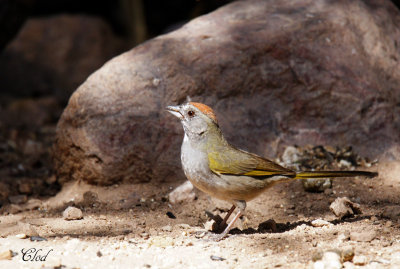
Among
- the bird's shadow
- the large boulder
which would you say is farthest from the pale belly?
the large boulder

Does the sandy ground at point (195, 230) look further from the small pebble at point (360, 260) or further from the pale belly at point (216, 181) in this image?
the pale belly at point (216, 181)

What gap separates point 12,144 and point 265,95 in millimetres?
3618

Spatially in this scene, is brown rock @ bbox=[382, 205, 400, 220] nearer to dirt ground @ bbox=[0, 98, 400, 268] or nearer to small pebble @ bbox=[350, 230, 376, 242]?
dirt ground @ bbox=[0, 98, 400, 268]

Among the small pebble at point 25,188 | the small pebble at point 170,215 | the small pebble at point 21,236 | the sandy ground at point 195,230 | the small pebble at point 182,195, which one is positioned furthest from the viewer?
the small pebble at point 25,188

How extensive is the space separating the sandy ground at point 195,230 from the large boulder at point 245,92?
1.16ft

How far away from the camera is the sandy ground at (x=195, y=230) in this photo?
3.58 meters

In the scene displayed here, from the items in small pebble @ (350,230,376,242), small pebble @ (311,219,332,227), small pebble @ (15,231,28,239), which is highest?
small pebble @ (15,231,28,239)

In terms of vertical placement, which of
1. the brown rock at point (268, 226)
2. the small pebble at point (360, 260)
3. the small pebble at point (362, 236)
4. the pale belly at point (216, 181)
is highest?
the pale belly at point (216, 181)

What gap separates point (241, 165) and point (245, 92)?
1397 millimetres

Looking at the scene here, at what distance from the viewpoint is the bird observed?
4.23m

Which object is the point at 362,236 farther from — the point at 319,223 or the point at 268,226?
the point at 268,226

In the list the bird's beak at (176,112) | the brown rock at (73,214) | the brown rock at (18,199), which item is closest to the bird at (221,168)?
the bird's beak at (176,112)

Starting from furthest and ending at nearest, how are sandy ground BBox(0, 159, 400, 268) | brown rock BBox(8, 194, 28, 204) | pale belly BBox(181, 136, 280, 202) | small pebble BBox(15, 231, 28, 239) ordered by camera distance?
brown rock BBox(8, 194, 28, 204) → pale belly BBox(181, 136, 280, 202) → small pebble BBox(15, 231, 28, 239) → sandy ground BBox(0, 159, 400, 268)

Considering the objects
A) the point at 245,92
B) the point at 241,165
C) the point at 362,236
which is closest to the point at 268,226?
the point at 241,165
